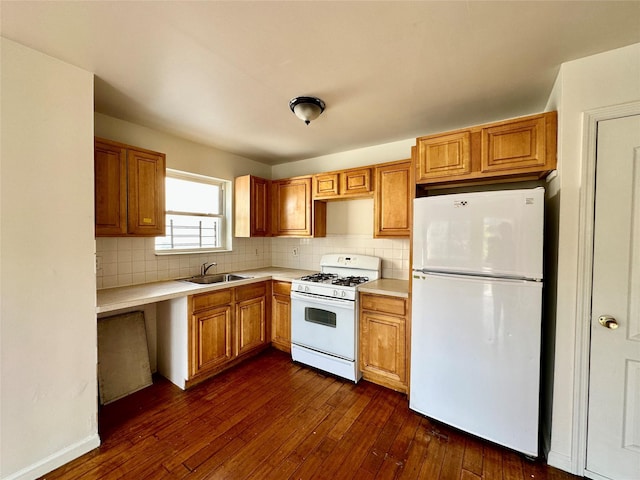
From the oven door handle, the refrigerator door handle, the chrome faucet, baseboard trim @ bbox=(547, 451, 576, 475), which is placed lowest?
baseboard trim @ bbox=(547, 451, 576, 475)

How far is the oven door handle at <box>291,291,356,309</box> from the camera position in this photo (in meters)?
2.60

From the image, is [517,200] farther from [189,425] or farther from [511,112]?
[189,425]

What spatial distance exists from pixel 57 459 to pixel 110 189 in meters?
1.81

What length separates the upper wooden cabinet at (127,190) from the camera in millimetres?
2104

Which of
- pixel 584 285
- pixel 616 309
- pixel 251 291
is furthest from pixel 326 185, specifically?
pixel 616 309

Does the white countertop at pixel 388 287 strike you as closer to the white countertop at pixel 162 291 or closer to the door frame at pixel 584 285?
the white countertop at pixel 162 291

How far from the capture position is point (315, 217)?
3.36m

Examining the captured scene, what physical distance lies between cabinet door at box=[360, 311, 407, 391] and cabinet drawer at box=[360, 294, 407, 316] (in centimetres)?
5

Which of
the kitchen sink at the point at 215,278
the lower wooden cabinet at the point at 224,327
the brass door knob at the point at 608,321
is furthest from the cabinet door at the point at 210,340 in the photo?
the brass door knob at the point at 608,321

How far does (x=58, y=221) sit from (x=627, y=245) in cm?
330

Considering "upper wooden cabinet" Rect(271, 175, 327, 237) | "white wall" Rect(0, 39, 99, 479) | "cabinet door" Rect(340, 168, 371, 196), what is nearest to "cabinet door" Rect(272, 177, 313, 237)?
"upper wooden cabinet" Rect(271, 175, 327, 237)

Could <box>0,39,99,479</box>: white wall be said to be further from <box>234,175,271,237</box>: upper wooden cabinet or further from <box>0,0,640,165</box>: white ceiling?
<box>234,175,271,237</box>: upper wooden cabinet

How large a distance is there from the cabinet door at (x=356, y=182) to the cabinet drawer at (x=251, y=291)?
4.73ft

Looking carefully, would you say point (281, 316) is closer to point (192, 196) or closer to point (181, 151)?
point (192, 196)
